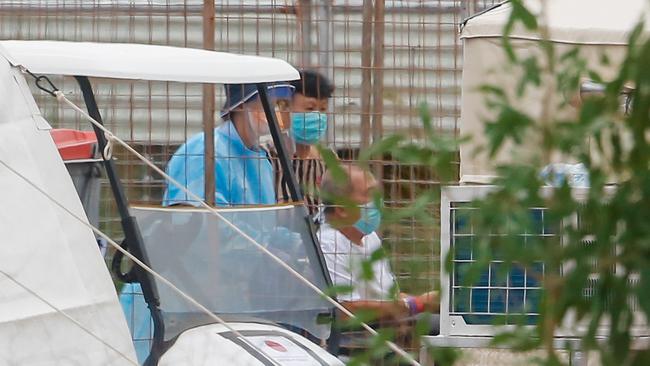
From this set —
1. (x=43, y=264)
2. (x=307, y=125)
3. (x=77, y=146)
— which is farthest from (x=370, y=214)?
(x=307, y=125)

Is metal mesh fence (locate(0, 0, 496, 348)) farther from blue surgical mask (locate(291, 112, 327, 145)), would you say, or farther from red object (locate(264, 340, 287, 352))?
red object (locate(264, 340, 287, 352))

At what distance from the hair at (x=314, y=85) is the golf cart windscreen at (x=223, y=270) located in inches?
87.3

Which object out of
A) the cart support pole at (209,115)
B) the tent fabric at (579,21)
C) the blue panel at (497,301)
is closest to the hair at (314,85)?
the cart support pole at (209,115)

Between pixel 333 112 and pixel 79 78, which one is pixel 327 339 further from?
pixel 333 112

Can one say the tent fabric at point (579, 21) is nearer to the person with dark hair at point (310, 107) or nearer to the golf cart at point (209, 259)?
the person with dark hair at point (310, 107)

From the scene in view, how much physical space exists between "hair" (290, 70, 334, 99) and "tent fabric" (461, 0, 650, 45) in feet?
3.69

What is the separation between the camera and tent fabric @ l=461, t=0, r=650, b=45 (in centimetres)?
526

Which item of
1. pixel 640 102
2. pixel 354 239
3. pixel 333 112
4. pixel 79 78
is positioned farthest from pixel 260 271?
pixel 640 102

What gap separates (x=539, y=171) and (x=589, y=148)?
0.06 metres

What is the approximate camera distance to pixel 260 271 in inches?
167

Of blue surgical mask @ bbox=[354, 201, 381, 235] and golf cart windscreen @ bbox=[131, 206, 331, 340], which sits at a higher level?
blue surgical mask @ bbox=[354, 201, 381, 235]

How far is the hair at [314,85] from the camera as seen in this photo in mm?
6570

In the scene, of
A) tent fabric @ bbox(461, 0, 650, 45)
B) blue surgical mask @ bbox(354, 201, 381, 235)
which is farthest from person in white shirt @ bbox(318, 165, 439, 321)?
tent fabric @ bbox(461, 0, 650, 45)

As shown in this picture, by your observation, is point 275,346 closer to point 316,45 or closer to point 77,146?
point 77,146
